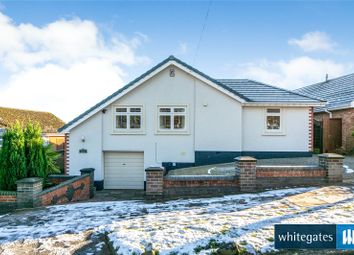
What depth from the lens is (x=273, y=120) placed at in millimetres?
15039

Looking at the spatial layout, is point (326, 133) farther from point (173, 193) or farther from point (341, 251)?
point (341, 251)

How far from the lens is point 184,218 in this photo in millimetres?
6324

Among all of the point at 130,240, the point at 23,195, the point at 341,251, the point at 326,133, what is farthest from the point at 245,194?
the point at 326,133

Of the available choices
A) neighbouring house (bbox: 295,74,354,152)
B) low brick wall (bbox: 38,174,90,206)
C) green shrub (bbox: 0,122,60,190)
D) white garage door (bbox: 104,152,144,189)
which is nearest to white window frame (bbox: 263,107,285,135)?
neighbouring house (bbox: 295,74,354,152)

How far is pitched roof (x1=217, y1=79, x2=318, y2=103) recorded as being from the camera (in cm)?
1490

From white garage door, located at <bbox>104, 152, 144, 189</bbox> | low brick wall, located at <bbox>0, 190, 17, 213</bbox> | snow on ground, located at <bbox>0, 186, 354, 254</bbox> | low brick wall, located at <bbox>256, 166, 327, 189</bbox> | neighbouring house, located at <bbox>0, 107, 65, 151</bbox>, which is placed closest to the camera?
snow on ground, located at <bbox>0, 186, 354, 254</bbox>

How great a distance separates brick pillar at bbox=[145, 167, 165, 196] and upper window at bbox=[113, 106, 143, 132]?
5838mm

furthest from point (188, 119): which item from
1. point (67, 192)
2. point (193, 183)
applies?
point (67, 192)

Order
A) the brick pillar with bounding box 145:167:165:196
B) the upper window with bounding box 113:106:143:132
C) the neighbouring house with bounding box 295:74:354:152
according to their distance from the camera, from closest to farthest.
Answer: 1. the brick pillar with bounding box 145:167:165:196
2. the upper window with bounding box 113:106:143:132
3. the neighbouring house with bounding box 295:74:354:152

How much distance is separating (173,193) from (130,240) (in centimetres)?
397

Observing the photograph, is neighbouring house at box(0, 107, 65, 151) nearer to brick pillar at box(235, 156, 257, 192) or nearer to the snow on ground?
the snow on ground

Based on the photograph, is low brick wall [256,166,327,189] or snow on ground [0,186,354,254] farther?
low brick wall [256,166,327,189]

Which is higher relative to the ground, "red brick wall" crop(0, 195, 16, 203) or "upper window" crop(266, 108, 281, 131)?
"upper window" crop(266, 108, 281, 131)

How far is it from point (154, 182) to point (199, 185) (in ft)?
4.99
